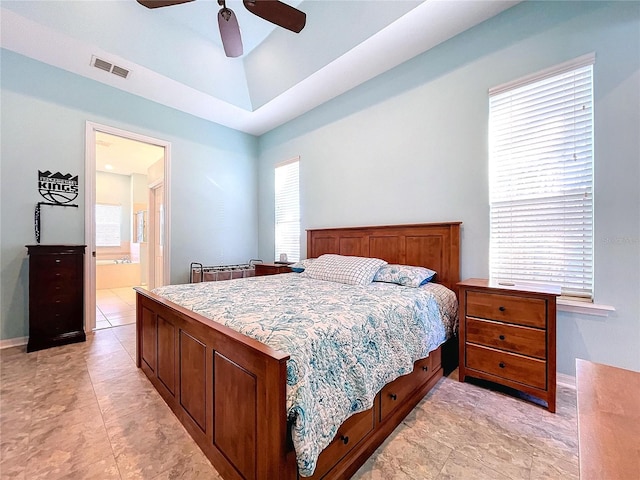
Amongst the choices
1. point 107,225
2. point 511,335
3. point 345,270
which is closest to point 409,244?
point 345,270

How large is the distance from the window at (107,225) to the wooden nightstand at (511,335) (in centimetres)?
838

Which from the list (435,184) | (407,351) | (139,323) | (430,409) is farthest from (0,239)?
(435,184)

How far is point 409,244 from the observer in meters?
2.85

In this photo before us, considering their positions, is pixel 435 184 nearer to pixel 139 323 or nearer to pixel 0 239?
pixel 139 323

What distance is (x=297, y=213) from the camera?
426 centimetres

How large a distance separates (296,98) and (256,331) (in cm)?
335

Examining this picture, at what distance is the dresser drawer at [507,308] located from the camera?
182 cm

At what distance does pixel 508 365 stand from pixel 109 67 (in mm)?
4714

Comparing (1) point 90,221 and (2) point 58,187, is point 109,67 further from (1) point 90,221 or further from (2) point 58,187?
(1) point 90,221

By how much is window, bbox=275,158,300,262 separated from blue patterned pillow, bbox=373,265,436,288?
1.89m

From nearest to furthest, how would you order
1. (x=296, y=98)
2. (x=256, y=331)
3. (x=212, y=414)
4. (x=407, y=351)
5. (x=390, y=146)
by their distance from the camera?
(x=256, y=331), (x=212, y=414), (x=407, y=351), (x=390, y=146), (x=296, y=98)

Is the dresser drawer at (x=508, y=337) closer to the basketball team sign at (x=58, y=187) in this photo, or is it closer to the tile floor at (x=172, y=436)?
the tile floor at (x=172, y=436)

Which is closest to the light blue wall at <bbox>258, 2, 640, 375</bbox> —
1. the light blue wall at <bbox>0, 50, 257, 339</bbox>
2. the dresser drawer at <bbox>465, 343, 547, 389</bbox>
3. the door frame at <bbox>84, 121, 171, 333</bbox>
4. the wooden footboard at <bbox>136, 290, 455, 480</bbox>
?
the dresser drawer at <bbox>465, 343, 547, 389</bbox>

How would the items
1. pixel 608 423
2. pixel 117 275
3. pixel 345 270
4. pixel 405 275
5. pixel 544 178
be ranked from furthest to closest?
pixel 117 275 → pixel 345 270 → pixel 405 275 → pixel 544 178 → pixel 608 423
